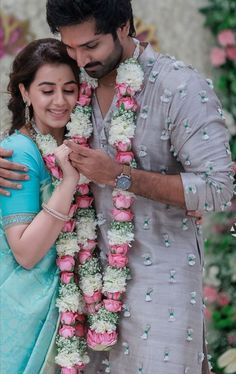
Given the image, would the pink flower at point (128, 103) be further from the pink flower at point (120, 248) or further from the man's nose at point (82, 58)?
the pink flower at point (120, 248)

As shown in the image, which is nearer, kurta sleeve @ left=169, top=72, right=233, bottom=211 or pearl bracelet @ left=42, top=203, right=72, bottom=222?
kurta sleeve @ left=169, top=72, right=233, bottom=211

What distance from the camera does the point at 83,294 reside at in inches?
109

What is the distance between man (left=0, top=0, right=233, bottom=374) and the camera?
2.49 meters

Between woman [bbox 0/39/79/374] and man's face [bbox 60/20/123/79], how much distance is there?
0.53ft

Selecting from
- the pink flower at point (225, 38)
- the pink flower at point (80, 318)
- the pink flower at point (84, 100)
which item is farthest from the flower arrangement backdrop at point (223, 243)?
the pink flower at point (84, 100)

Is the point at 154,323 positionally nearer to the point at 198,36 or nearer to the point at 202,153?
the point at 202,153

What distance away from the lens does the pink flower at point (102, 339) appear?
2652 mm

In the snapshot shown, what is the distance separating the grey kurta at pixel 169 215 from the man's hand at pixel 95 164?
136 millimetres

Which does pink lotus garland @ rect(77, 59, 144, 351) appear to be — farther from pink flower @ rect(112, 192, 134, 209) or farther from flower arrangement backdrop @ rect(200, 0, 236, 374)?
flower arrangement backdrop @ rect(200, 0, 236, 374)

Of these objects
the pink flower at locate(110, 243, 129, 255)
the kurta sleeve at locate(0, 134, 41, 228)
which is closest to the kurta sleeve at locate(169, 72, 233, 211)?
the pink flower at locate(110, 243, 129, 255)

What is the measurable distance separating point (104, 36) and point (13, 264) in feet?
2.56

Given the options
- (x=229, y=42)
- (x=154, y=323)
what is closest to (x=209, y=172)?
(x=154, y=323)

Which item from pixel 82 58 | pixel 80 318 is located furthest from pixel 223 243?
pixel 82 58

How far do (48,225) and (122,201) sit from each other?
24 centimetres
